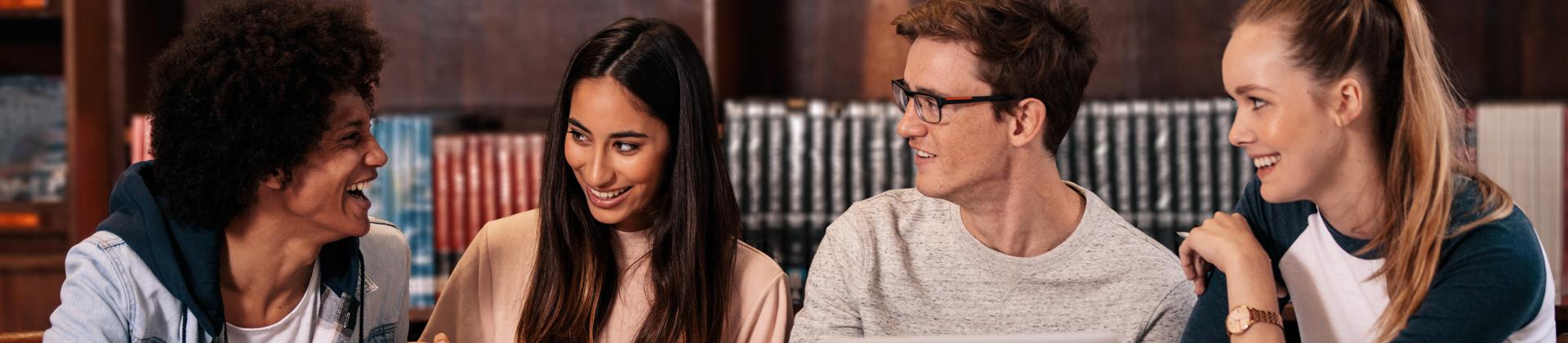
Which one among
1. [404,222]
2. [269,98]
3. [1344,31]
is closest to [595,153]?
[269,98]

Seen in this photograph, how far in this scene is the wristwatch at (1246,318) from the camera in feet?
4.92

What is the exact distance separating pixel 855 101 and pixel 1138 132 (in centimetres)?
59

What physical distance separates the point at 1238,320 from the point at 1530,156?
148cm

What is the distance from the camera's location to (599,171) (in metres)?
1.75

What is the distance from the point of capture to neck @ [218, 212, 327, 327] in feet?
5.66

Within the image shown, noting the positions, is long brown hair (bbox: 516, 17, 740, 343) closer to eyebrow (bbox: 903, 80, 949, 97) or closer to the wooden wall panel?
eyebrow (bbox: 903, 80, 949, 97)

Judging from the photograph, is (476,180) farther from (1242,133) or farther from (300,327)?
(1242,133)

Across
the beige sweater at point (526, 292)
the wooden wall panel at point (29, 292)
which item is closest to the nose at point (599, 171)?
the beige sweater at point (526, 292)

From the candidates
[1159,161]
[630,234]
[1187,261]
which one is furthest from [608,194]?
[1159,161]

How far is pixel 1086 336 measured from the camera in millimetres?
1186

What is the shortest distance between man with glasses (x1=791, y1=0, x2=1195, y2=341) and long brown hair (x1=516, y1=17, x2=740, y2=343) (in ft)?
0.51

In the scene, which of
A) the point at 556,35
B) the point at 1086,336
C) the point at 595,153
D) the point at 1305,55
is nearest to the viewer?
the point at 1086,336

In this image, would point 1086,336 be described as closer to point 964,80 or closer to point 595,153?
point 964,80

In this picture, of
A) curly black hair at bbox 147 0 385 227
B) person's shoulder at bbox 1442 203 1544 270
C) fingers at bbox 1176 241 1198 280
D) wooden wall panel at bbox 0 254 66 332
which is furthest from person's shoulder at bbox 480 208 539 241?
wooden wall panel at bbox 0 254 66 332
